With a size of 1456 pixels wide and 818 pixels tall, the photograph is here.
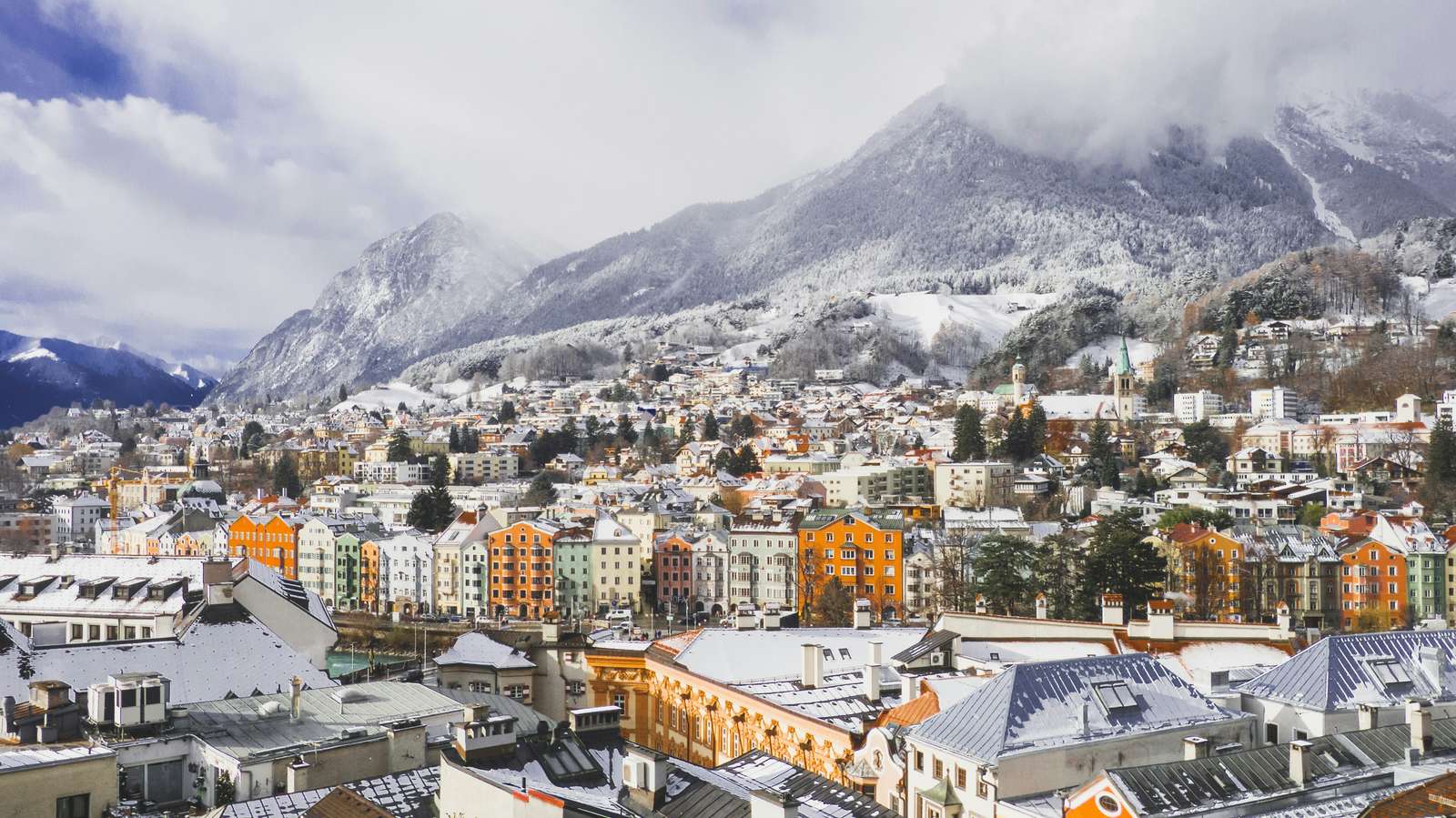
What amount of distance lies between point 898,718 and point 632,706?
10.1m

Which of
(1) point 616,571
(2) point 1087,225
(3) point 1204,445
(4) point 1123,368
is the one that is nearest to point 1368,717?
(1) point 616,571

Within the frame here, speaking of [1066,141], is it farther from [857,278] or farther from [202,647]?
[202,647]

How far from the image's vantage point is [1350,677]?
16484 millimetres

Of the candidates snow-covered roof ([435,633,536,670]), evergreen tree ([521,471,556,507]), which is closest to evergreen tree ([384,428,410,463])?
evergreen tree ([521,471,556,507])

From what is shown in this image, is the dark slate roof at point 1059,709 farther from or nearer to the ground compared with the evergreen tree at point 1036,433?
nearer to the ground

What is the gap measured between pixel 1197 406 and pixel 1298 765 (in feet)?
287

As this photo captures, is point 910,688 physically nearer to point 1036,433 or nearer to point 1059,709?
point 1059,709

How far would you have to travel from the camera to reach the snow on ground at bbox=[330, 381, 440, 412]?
174750mm

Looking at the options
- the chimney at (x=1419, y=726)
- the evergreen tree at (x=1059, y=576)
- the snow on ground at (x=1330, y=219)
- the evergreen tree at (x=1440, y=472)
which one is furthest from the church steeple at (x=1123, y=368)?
the chimney at (x=1419, y=726)

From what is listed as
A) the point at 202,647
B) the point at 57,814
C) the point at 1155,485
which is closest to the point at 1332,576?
the point at 1155,485

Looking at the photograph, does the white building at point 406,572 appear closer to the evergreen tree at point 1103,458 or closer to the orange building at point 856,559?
the orange building at point 856,559

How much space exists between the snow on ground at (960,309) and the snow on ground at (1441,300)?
45782 millimetres

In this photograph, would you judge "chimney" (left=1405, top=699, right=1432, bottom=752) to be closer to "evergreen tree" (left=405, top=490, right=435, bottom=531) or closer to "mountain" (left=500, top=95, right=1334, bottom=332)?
"evergreen tree" (left=405, top=490, right=435, bottom=531)

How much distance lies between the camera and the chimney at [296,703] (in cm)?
1705
